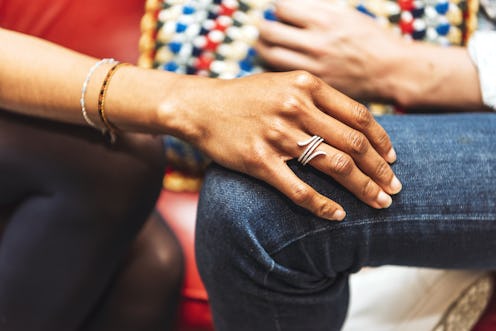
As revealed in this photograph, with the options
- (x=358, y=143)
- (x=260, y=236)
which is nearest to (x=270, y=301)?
(x=260, y=236)

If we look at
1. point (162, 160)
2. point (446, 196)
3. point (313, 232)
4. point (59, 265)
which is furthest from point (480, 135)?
point (59, 265)

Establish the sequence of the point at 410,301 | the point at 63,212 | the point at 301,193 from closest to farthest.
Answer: the point at 301,193 → the point at 63,212 → the point at 410,301

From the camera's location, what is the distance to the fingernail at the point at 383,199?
1.66 ft

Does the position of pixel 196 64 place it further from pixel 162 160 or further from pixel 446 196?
pixel 446 196

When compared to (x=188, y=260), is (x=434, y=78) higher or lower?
higher

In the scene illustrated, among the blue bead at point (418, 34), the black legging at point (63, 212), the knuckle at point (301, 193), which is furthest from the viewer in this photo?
the blue bead at point (418, 34)

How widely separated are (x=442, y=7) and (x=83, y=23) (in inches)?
19.8

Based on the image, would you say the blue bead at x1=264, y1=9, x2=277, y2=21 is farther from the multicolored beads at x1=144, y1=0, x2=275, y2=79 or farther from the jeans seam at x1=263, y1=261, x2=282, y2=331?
the jeans seam at x1=263, y1=261, x2=282, y2=331

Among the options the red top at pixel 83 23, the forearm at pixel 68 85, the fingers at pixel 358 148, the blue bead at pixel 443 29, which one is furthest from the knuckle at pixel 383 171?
the red top at pixel 83 23

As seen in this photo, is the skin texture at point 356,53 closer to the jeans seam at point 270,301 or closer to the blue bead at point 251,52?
the blue bead at point 251,52

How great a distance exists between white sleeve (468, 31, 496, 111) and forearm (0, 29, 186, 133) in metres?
0.38

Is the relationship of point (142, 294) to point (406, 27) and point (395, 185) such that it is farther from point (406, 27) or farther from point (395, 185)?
point (406, 27)

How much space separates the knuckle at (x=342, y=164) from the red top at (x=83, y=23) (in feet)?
1.46

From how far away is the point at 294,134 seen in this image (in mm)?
503
